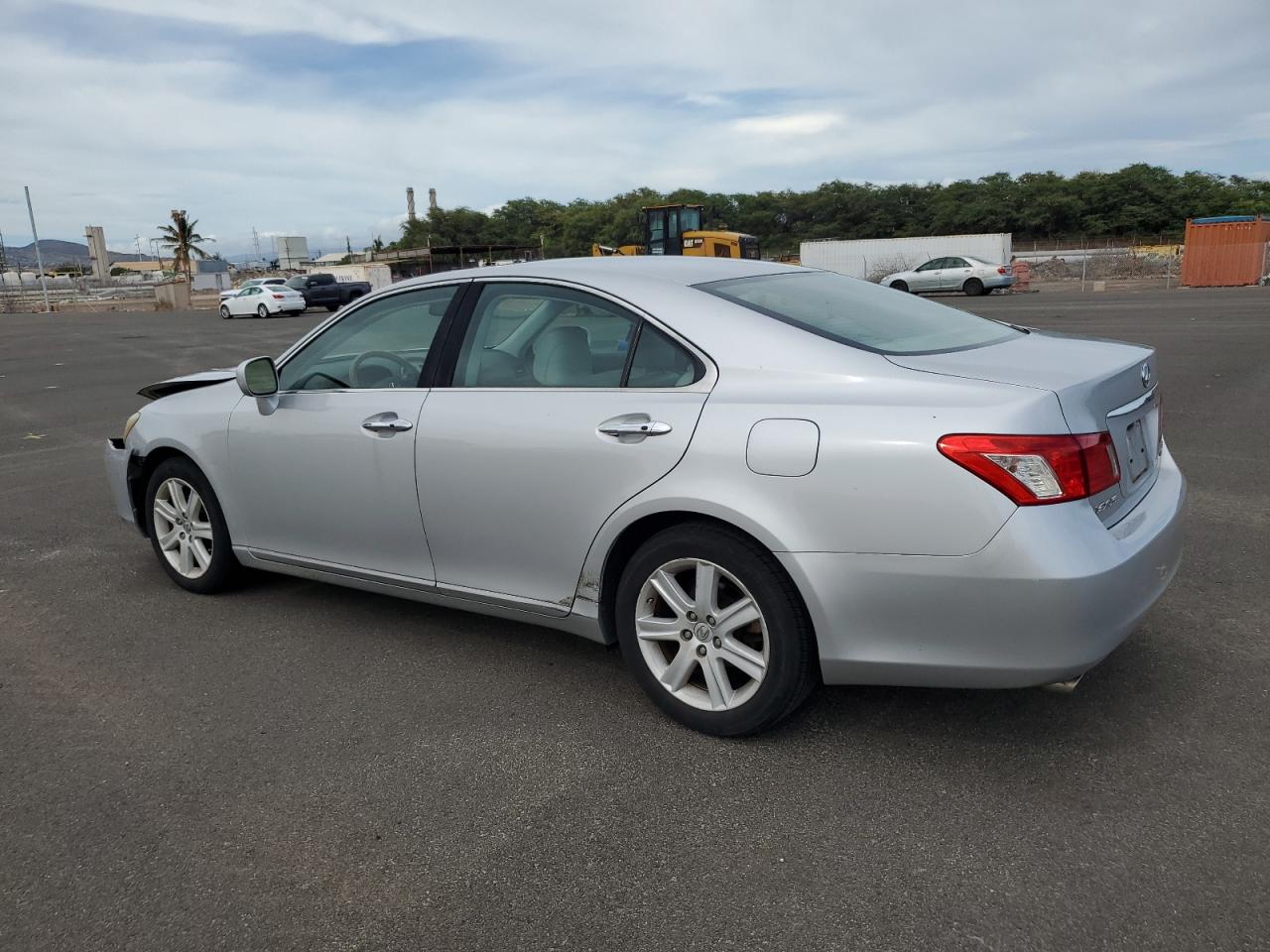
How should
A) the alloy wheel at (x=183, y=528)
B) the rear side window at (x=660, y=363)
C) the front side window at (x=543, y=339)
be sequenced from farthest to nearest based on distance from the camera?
the alloy wheel at (x=183, y=528)
the front side window at (x=543, y=339)
the rear side window at (x=660, y=363)

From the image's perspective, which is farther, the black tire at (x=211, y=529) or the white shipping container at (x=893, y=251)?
the white shipping container at (x=893, y=251)

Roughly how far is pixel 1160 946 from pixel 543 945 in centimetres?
142

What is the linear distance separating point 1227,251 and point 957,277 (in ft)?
28.0

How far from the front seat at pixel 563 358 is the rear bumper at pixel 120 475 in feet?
8.65

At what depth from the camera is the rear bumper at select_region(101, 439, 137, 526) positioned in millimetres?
5316

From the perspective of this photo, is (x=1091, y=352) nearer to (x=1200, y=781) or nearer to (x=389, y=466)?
(x=1200, y=781)

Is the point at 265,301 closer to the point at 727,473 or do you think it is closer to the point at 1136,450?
the point at 727,473

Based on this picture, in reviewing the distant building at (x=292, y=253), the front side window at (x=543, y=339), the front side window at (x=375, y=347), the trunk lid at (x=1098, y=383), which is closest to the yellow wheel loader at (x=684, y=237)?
the front side window at (x=375, y=347)

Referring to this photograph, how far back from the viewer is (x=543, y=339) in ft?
12.7

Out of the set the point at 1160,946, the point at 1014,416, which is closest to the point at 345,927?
the point at 1160,946

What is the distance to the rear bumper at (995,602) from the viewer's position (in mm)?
2830

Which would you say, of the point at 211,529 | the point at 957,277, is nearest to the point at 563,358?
the point at 211,529

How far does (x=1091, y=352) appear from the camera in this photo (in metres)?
3.56

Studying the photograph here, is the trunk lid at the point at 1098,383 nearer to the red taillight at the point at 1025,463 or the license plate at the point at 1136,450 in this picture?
the license plate at the point at 1136,450
